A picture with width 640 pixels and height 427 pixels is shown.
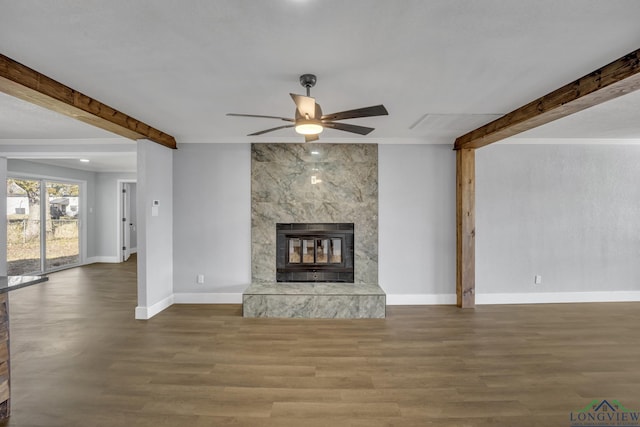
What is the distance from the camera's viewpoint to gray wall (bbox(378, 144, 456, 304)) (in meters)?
4.27

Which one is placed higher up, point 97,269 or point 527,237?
point 527,237

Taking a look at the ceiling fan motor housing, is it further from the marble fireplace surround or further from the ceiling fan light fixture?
the marble fireplace surround

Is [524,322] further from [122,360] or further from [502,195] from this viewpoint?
[122,360]

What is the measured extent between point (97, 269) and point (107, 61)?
6431 mm

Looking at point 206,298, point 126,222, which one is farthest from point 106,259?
point 206,298

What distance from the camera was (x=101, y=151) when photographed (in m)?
4.21

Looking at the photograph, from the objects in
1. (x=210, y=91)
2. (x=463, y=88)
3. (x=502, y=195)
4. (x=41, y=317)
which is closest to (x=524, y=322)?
(x=502, y=195)

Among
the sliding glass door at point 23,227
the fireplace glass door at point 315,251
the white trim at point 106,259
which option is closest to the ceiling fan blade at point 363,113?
the fireplace glass door at point 315,251

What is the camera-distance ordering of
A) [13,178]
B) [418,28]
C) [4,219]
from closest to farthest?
[418,28], [4,219], [13,178]

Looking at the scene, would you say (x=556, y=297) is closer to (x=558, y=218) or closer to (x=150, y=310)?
(x=558, y=218)

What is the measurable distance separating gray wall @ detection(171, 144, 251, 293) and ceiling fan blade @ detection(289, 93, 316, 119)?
2397 millimetres

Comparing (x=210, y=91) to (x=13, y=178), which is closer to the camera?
(x=210, y=91)

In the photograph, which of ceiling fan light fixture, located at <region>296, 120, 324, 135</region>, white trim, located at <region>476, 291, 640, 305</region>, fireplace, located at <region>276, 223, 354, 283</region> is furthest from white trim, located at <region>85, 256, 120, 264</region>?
white trim, located at <region>476, 291, 640, 305</region>

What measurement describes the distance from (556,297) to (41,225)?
32.5ft
